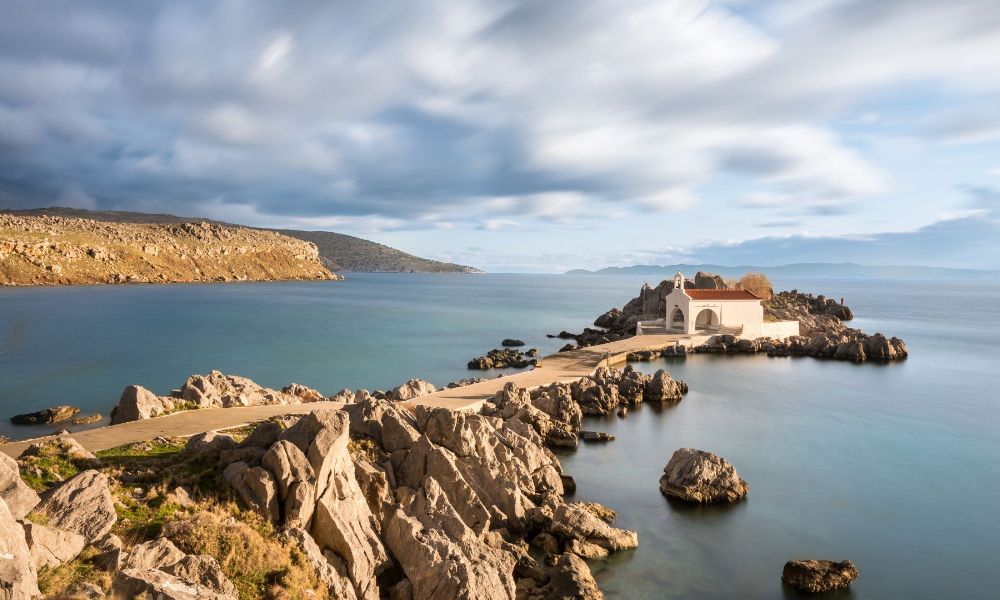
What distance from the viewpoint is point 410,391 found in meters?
32.5

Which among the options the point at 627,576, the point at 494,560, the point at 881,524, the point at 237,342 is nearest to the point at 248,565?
the point at 494,560

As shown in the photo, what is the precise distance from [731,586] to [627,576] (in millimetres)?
2778

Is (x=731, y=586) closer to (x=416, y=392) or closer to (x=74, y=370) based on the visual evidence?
(x=416, y=392)

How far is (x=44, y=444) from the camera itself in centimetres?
1471

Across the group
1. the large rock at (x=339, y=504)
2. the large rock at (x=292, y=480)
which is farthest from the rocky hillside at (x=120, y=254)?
the large rock at (x=292, y=480)

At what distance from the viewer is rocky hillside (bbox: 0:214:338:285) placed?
123 m

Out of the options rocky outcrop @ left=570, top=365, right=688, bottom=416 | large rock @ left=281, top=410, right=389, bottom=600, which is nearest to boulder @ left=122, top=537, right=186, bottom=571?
large rock @ left=281, top=410, right=389, bottom=600

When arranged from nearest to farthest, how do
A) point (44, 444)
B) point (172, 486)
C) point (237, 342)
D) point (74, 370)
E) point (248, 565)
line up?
point (248, 565) → point (172, 486) → point (44, 444) → point (74, 370) → point (237, 342)

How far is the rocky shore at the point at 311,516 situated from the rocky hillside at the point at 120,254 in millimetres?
135791

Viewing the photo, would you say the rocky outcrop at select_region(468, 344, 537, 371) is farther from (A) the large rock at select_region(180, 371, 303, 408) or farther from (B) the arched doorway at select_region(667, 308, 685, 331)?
(A) the large rock at select_region(180, 371, 303, 408)

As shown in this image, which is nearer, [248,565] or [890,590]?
[248,565]

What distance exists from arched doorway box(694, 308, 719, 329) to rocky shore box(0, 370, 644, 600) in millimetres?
46643

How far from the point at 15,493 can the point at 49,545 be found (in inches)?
64.0

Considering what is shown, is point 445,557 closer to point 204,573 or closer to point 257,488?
point 257,488
